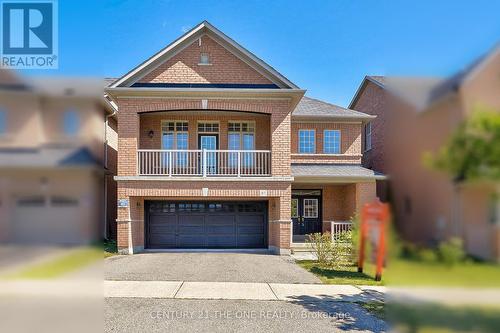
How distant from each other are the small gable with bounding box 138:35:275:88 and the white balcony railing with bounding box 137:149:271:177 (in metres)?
3.35

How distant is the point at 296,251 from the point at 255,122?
6.65m

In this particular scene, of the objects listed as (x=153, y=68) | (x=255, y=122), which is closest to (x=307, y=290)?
(x=255, y=122)

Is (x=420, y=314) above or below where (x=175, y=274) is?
above

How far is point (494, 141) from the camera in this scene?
2.36 feet

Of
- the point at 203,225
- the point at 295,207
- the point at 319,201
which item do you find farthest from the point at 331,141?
the point at 203,225

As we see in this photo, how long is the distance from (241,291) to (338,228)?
948 cm

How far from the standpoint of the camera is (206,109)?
51.2 feet

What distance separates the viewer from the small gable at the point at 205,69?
16.1 metres

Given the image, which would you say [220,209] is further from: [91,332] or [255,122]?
[91,332]

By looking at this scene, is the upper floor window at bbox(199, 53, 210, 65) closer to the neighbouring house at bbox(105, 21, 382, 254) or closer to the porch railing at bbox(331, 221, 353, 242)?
the neighbouring house at bbox(105, 21, 382, 254)

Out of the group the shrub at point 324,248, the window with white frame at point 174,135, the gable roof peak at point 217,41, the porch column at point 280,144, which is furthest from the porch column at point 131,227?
the shrub at point 324,248

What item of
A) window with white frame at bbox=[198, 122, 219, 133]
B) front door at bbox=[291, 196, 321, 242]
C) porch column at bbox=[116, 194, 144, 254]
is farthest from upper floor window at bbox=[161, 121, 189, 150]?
front door at bbox=[291, 196, 321, 242]

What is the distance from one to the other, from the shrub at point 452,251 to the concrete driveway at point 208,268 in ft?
31.5

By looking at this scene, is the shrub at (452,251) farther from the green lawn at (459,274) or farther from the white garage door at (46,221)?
the white garage door at (46,221)
